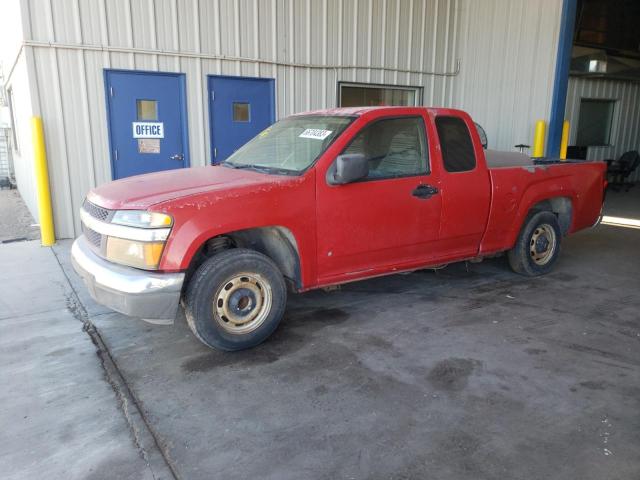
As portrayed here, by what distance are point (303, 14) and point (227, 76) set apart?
194 cm

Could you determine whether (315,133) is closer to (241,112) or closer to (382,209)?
(382,209)

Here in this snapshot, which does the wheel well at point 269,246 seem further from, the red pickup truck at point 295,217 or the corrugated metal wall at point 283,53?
the corrugated metal wall at point 283,53

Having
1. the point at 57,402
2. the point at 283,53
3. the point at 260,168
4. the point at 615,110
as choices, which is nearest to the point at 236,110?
the point at 283,53

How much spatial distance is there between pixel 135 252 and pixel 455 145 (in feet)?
10.4

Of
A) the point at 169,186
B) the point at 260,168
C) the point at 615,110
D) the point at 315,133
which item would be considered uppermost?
Result: the point at 615,110

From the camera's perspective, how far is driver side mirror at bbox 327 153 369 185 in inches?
162

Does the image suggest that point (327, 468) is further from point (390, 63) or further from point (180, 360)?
point (390, 63)

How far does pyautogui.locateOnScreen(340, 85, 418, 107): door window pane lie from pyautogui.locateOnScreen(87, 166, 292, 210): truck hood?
249 inches

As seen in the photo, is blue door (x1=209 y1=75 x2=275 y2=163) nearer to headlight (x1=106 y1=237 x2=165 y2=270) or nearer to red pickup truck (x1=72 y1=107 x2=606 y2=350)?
red pickup truck (x1=72 y1=107 x2=606 y2=350)

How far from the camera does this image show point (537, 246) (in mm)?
6121

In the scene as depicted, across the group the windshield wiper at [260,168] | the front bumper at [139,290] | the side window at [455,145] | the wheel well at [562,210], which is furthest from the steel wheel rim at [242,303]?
the wheel well at [562,210]

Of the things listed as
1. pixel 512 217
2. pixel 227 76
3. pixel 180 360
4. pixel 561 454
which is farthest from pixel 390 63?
pixel 561 454

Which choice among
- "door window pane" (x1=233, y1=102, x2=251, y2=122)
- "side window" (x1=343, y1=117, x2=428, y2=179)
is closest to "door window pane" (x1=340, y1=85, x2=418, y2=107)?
"door window pane" (x1=233, y1=102, x2=251, y2=122)

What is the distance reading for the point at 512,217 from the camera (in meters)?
5.61
